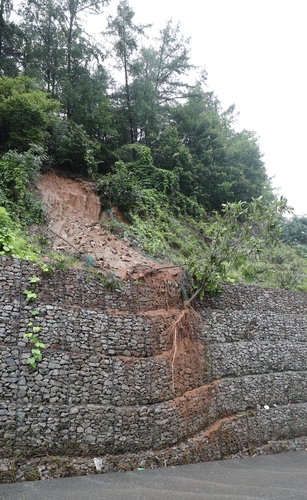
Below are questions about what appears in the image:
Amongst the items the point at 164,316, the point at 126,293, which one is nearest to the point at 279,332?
the point at 164,316

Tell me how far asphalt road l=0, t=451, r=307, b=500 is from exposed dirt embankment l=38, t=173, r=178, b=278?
4.74 m

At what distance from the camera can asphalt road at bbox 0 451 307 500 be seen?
635 centimetres

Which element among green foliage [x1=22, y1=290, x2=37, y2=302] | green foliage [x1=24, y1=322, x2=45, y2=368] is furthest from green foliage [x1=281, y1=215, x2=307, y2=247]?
green foliage [x1=24, y1=322, x2=45, y2=368]

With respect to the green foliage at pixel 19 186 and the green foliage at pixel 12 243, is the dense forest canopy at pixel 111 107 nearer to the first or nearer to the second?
the green foliage at pixel 19 186

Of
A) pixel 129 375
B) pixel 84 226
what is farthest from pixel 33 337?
pixel 84 226

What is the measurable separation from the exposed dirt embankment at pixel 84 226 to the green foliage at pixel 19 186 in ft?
2.60

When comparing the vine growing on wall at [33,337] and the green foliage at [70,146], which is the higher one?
the green foliage at [70,146]

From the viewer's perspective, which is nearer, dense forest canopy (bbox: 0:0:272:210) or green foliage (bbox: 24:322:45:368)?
green foliage (bbox: 24:322:45:368)

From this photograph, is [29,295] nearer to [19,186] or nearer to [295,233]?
[19,186]

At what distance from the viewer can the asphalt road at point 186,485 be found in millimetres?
6348

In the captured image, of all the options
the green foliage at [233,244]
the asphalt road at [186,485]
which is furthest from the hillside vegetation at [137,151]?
the asphalt road at [186,485]

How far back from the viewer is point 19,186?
10.7 metres

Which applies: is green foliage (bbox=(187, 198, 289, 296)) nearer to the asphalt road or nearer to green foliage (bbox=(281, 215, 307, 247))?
the asphalt road

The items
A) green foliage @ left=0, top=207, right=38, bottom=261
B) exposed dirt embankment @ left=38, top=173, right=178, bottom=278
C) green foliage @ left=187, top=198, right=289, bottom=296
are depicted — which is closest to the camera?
green foliage @ left=0, top=207, right=38, bottom=261
